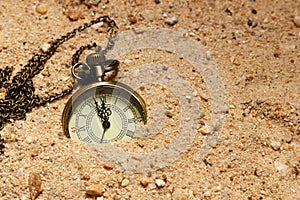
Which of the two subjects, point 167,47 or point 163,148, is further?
point 167,47

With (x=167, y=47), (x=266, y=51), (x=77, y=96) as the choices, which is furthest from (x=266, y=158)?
(x=77, y=96)

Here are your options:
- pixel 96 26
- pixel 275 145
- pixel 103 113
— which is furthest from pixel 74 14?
pixel 275 145

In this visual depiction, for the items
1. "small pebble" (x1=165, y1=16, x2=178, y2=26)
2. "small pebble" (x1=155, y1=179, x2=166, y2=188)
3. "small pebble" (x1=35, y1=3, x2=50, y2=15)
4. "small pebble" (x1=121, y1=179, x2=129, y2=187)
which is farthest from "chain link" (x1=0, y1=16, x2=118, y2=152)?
"small pebble" (x1=155, y1=179, x2=166, y2=188)

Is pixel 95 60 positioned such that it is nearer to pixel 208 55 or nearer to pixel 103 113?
pixel 103 113

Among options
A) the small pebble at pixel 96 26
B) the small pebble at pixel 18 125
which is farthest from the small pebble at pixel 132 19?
the small pebble at pixel 18 125

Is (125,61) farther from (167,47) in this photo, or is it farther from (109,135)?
(109,135)

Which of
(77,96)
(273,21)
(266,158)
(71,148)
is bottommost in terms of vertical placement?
(266,158)

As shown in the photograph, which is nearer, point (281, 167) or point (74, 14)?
point (281, 167)
